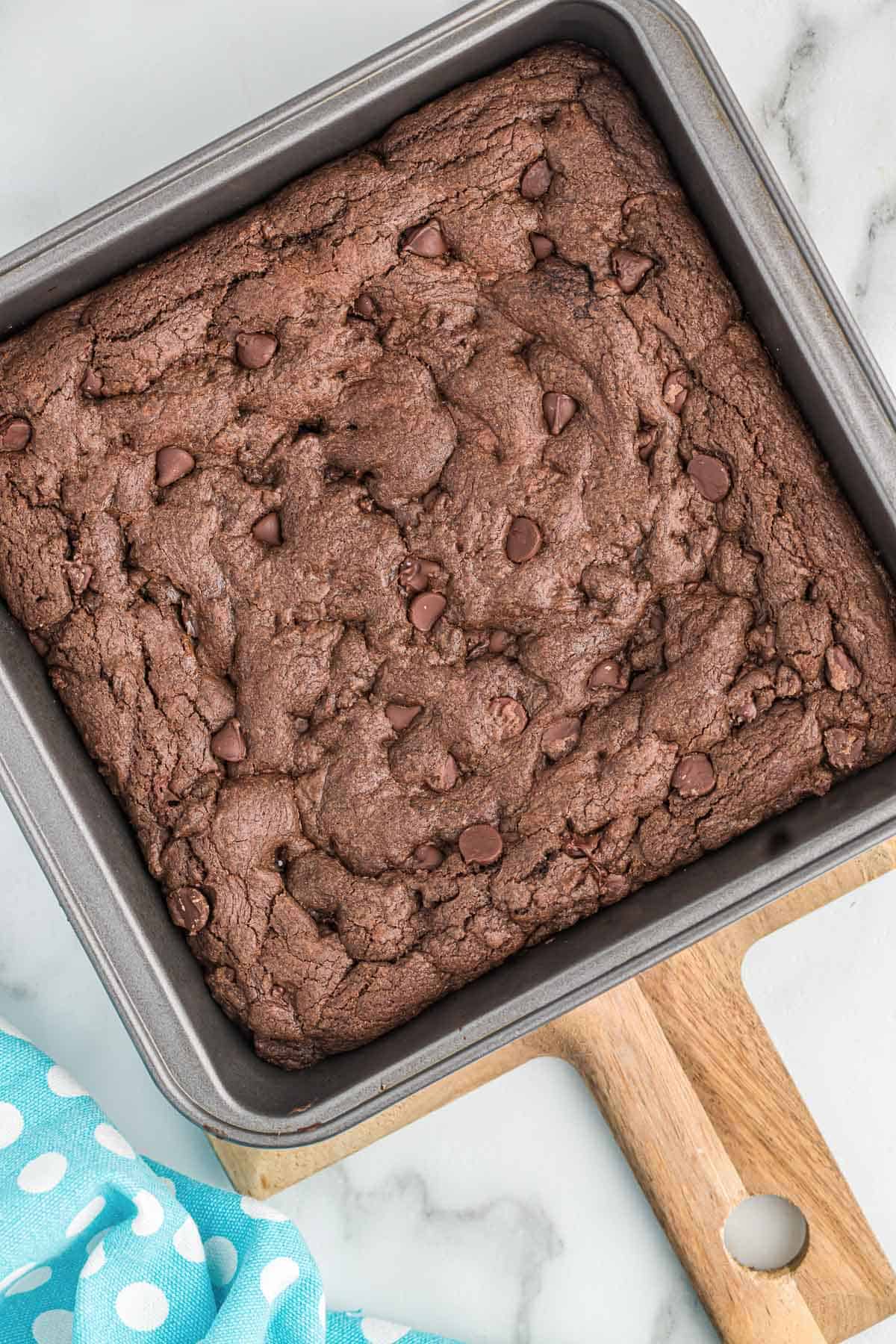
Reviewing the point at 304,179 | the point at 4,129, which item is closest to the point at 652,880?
the point at 304,179

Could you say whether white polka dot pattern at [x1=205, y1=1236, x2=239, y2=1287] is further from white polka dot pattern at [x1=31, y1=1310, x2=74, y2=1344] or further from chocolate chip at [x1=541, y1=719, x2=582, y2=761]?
chocolate chip at [x1=541, y1=719, x2=582, y2=761]

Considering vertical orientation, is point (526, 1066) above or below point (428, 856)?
below

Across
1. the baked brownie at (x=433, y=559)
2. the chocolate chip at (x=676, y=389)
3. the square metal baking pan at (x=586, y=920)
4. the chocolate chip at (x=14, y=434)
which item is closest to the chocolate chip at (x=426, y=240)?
the baked brownie at (x=433, y=559)

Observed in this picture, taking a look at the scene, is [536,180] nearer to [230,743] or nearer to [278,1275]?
[230,743]

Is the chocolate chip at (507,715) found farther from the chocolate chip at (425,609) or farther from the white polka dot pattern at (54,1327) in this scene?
the white polka dot pattern at (54,1327)

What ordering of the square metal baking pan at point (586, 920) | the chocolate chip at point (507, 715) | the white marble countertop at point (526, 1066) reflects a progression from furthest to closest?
the white marble countertop at point (526, 1066) < the chocolate chip at point (507, 715) < the square metal baking pan at point (586, 920)

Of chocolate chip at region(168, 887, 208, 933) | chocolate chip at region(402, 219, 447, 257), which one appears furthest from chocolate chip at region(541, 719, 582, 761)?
chocolate chip at region(402, 219, 447, 257)

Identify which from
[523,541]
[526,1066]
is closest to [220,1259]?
[526,1066]
